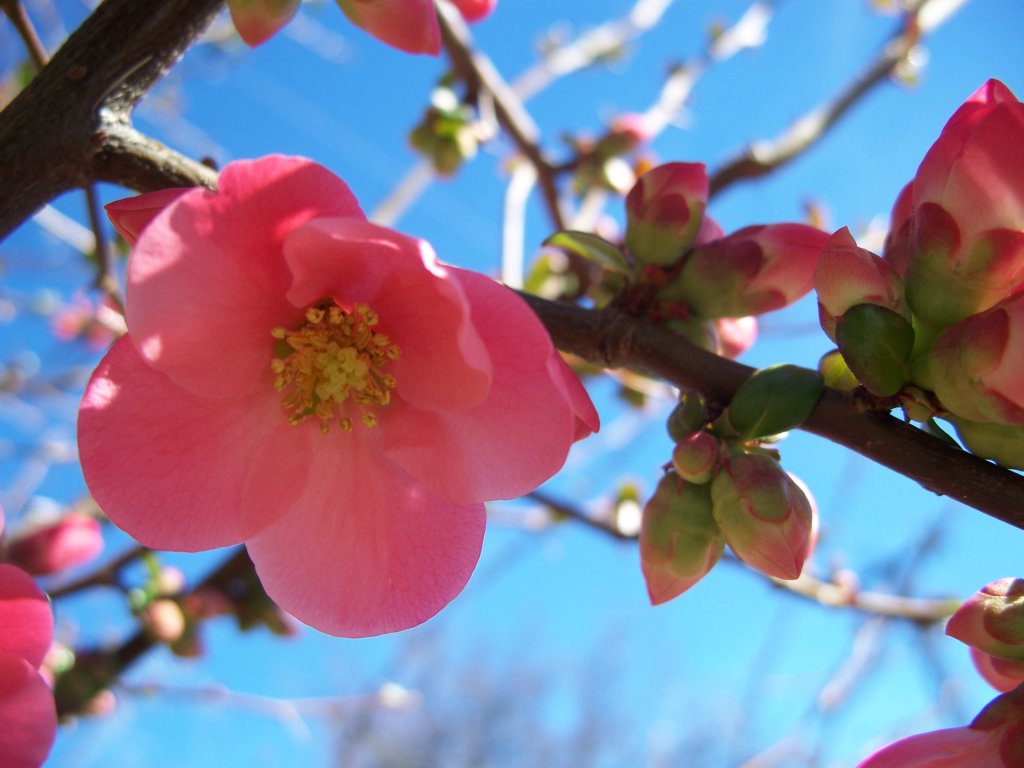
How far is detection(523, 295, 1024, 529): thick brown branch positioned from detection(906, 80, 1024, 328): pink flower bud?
0.26 ft

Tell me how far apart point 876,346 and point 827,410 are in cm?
6

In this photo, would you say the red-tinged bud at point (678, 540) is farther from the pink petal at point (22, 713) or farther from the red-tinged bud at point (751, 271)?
the pink petal at point (22, 713)

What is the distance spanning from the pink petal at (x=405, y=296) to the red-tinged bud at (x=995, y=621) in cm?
34

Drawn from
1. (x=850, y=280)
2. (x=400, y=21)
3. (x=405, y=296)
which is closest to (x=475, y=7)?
(x=400, y=21)

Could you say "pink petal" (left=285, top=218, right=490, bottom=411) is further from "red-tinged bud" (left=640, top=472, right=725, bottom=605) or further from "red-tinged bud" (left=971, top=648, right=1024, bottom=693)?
"red-tinged bud" (left=971, top=648, right=1024, bottom=693)

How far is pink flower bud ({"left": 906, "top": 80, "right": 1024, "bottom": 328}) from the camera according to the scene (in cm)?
48

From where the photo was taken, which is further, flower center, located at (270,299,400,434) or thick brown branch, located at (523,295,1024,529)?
flower center, located at (270,299,400,434)

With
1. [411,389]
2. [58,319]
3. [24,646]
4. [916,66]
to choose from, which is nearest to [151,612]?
[24,646]

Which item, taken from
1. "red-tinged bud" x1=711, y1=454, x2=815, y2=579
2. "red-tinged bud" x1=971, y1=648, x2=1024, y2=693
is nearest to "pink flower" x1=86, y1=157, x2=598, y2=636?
"red-tinged bud" x1=711, y1=454, x2=815, y2=579

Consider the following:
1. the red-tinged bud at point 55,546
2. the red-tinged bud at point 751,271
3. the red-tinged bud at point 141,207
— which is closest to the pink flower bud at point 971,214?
the red-tinged bud at point 751,271

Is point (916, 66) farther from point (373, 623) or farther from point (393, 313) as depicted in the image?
point (373, 623)

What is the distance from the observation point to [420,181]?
1879 mm

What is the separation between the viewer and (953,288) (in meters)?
0.51

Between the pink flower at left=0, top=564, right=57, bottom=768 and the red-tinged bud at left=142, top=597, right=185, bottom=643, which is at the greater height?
the pink flower at left=0, top=564, right=57, bottom=768
